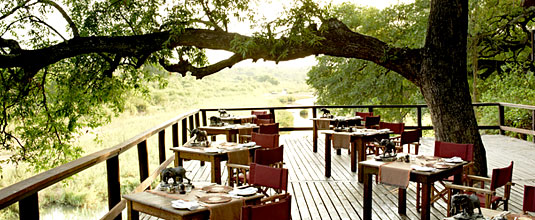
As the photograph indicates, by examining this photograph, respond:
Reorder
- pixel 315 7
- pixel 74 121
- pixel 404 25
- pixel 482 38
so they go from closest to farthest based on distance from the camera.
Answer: pixel 315 7
pixel 74 121
pixel 482 38
pixel 404 25

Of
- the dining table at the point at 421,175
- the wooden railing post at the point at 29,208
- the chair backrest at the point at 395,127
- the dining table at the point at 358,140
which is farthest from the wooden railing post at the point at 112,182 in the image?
the chair backrest at the point at 395,127

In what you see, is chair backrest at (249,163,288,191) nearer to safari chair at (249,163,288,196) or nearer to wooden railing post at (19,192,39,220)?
safari chair at (249,163,288,196)

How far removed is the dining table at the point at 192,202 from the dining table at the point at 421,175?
6.49 ft

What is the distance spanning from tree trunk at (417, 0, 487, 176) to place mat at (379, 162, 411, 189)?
2.81 metres

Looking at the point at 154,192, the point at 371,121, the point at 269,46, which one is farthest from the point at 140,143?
the point at 371,121

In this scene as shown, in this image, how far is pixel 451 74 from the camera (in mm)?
7816

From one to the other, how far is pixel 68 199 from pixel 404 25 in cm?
1724

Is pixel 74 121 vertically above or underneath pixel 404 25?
underneath

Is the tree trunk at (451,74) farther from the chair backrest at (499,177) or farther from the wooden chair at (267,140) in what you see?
the chair backrest at (499,177)

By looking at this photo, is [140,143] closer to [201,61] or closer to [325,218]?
[325,218]

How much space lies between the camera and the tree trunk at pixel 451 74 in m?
7.77

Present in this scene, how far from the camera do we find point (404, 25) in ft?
62.1

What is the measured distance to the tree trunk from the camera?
25.5 ft

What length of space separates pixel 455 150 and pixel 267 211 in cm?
383
